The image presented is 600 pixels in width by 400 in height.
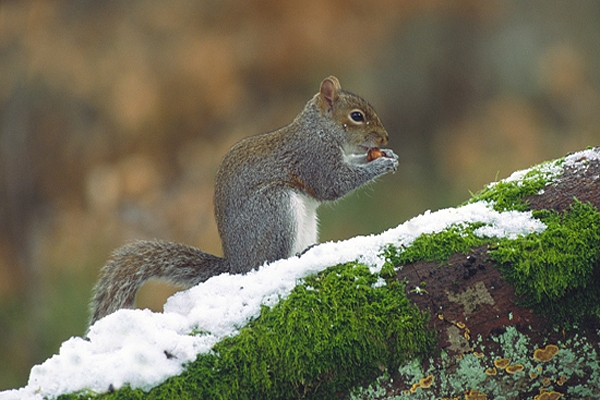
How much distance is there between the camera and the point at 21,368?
551cm

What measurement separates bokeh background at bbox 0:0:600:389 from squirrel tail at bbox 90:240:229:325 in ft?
9.46

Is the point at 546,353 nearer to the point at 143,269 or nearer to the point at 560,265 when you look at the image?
the point at 560,265

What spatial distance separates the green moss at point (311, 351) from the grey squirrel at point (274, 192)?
3.61ft

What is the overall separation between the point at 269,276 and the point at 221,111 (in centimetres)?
443

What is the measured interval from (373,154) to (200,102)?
3168 mm

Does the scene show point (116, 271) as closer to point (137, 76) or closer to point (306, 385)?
point (306, 385)

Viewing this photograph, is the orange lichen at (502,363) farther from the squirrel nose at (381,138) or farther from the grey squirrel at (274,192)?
the squirrel nose at (381,138)

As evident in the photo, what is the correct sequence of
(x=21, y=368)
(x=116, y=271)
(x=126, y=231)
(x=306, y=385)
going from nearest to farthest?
(x=306, y=385) → (x=116, y=271) → (x=21, y=368) → (x=126, y=231)

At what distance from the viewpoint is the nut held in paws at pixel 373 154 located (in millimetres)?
3328

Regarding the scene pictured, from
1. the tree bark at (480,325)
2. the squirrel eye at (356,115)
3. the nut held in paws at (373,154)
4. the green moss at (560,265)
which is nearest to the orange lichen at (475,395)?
the tree bark at (480,325)

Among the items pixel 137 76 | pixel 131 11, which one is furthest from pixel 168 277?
pixel 131 11

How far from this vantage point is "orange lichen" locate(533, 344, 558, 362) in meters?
1.69

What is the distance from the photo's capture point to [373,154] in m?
3.34

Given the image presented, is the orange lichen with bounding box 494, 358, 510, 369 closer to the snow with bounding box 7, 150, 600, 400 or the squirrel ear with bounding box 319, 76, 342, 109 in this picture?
the snow with bounding box 7, 150, 600, 400
